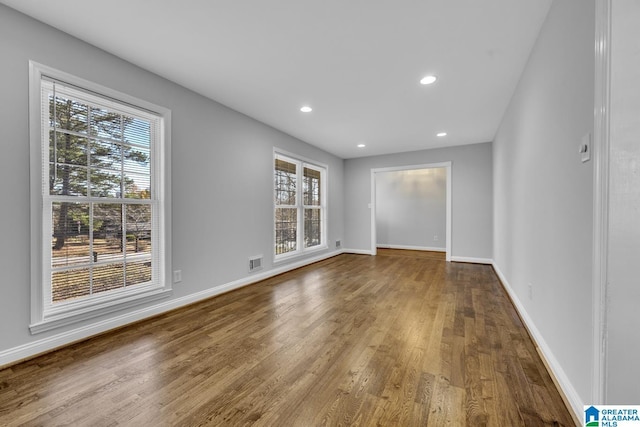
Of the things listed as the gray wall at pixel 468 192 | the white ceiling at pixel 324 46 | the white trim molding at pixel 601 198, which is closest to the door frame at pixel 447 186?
the gray wall at pixel 468 192

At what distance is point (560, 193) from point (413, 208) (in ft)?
20.6

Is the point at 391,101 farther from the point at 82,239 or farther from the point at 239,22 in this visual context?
the point at 82,239

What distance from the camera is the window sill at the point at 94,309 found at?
6.73 ft

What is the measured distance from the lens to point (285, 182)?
16.5 feet

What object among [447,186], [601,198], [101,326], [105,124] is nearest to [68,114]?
[105,124]

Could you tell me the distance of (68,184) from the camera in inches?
87.3

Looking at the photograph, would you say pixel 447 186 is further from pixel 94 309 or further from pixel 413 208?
pixel 94 309

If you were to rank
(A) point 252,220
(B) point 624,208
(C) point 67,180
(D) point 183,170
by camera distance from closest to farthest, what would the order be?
(B) point 624,208, (C) point 67,180, (D) point 183,170, (A) point 252,220

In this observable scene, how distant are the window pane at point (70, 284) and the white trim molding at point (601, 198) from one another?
345cm

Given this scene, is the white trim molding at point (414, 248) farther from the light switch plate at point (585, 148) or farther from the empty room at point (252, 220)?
the light switch plate at point (585, 148)

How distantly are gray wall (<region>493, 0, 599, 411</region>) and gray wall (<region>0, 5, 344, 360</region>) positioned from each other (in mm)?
3395

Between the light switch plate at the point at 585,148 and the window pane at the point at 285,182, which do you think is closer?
the light switch plate at the point at 585,148

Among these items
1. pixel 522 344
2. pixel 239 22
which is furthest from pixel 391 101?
pixel 522 344

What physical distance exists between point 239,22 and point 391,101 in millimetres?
2127
